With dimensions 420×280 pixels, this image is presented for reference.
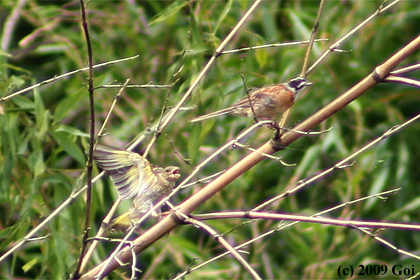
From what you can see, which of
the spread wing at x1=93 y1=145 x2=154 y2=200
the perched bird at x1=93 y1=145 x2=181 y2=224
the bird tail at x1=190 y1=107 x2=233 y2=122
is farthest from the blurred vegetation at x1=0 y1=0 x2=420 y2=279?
the spread wing at x1=93 y1=145 x2=154 y2=200

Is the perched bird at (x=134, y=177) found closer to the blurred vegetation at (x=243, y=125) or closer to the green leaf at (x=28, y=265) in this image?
the green leaf at (x=28, y=265)

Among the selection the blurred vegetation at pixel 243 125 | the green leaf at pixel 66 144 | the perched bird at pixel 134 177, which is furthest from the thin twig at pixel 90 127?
the blurred vegetation at pixel 243 125

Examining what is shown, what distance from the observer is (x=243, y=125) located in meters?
4.57

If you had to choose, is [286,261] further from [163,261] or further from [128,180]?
[128,180]

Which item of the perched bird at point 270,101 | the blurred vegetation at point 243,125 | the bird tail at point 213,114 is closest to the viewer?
the bird tail at point 213,114

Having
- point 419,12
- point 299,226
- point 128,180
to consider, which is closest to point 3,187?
point 128,180

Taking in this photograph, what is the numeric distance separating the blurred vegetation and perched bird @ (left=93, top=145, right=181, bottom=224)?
1.92 feet

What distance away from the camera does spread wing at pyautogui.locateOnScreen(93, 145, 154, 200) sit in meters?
2.48

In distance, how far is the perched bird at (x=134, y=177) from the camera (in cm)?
249

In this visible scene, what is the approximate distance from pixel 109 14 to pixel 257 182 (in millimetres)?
1741

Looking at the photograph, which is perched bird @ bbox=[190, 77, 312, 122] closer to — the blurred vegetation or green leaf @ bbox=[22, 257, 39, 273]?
the blurred vegetation

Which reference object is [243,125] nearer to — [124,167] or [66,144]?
[66,144]

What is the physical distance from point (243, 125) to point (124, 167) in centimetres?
211

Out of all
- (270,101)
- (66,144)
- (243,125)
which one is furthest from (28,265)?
(243,125)
